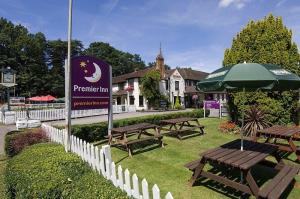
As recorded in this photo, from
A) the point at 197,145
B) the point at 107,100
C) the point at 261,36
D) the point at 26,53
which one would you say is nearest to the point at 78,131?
the point at 107,100

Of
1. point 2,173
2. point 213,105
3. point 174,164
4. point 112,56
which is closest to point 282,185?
point 174,164

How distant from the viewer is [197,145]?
380 inches

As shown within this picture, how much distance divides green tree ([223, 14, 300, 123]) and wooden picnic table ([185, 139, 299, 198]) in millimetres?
6521

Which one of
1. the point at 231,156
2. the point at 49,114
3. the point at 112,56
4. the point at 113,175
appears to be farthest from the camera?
the point at 112,56

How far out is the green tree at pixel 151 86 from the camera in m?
34.6

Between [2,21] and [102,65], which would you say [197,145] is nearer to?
[102,65]

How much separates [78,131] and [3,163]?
3166 mm

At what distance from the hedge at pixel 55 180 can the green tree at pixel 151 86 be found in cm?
2902

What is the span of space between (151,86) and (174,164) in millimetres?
27925

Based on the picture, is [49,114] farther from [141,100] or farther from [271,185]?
[271,185]

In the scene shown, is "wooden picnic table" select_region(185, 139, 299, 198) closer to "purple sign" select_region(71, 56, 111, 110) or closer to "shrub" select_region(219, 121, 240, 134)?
"purple sign" select_region(71, 56, 111, 110)

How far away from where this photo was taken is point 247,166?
429 cm

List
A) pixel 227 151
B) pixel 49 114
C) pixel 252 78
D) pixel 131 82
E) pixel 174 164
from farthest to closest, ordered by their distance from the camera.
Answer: pixel 131 82 → pixel 49 114 → pixel 174 164 → pixel 227 151 → pixel 252 78

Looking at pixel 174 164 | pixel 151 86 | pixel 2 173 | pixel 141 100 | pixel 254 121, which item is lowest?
pixel 2 173
